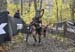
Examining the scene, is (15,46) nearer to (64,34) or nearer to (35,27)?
(35,27)

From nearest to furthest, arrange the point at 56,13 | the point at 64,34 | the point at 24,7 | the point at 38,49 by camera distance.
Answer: the point at 38,49 → the point at 64,34 → the point at 56,13 → the point at 24,7

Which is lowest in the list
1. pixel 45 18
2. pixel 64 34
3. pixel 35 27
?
pixel 45 18

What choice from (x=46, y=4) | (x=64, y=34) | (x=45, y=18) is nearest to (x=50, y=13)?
(x=45, y=18)

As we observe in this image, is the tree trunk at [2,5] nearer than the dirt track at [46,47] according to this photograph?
No

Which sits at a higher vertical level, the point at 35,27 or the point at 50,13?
the point at 35,27

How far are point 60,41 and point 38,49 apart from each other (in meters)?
2.97

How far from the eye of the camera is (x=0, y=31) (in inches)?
540

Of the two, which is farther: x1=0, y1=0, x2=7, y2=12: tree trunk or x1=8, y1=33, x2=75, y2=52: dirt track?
x1=0, y1=0, x2=7, y2=12: tree trunk

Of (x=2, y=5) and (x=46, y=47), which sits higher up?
(x=2, y=5)

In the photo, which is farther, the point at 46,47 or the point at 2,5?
the point at 2,5

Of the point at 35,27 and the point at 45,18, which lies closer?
the point at 35,27

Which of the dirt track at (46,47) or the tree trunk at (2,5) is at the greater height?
the tree trunk at (2,5)

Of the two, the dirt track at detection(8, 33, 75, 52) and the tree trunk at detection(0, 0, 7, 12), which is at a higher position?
the tree trunk at detection(0, 0, 7, 12)

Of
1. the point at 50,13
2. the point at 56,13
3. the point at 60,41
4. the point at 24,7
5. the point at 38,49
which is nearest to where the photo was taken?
Result: the point at 38,49
